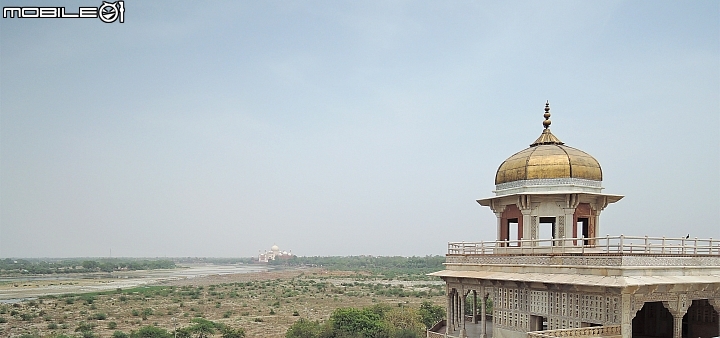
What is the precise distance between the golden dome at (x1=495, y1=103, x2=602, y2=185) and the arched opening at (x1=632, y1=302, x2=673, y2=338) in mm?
3847

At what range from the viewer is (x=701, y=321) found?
1460cm

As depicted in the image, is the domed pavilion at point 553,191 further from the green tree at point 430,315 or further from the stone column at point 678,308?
the green tree at point 430,315

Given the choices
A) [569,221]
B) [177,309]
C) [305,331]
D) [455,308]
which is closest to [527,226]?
[569,221]

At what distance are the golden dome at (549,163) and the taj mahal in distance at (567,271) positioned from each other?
29 millimetres

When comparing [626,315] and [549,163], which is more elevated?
[549,163]

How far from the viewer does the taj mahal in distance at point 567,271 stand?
1195 cm

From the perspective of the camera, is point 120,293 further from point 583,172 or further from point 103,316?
point 583,172

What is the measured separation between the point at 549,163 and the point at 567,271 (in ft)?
14.4

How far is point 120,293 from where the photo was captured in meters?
76.8

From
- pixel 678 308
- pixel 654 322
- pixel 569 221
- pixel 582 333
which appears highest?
pixel 569 221

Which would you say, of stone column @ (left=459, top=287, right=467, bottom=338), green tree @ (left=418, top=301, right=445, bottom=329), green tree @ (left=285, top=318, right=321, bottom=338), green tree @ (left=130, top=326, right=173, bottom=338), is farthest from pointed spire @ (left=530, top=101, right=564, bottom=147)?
green tree @ (left=130, top=326, right=173, bottom=338)

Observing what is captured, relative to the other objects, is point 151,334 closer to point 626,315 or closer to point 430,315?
point 430,315

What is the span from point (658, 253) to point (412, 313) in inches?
1131

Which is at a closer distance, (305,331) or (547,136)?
(547,136)
